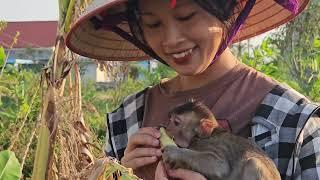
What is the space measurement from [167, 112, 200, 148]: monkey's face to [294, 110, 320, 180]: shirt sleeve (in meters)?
0.27

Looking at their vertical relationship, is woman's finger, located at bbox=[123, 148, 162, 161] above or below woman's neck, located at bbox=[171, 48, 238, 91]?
below

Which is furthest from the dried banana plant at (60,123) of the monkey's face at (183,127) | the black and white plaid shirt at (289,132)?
the black and white plaid shirt at (289,132)

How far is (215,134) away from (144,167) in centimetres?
20

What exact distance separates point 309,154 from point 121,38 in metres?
0.72

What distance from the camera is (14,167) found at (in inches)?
75.7

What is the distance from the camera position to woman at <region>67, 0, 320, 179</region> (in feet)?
5.13

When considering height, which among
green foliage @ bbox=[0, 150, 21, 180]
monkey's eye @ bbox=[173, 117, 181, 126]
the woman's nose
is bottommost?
green foliage @ bbox=[0, 150, 21, 180]

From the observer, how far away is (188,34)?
156cm

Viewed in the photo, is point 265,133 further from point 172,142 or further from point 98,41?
point 98,41

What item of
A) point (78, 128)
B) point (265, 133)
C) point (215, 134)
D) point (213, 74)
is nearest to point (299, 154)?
point (265, 133)

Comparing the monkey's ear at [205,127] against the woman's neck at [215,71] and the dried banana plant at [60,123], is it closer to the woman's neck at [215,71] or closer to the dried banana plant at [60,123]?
the woman's neck at [215,71]

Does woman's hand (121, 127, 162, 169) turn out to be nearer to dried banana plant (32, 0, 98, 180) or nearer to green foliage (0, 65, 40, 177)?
dried banana plant (32, 0, 98, 180)

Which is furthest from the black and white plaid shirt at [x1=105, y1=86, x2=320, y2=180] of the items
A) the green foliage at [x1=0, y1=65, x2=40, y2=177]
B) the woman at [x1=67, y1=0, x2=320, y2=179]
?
the green foliage at [x1=0, y1=65, x2=40, y2=177]

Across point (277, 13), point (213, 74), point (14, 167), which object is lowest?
point (14, 167)
